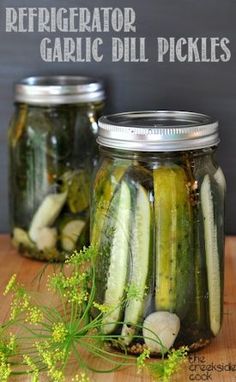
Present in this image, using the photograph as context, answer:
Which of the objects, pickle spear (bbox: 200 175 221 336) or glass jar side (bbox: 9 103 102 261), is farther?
glass jar side (bbox: 9 103 102 261)

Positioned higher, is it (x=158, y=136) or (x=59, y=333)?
(x=158, y=136)

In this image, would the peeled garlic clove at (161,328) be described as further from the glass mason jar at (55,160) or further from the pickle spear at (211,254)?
the glass mason jar at (55,160)

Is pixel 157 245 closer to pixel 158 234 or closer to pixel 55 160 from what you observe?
pixel 158 234

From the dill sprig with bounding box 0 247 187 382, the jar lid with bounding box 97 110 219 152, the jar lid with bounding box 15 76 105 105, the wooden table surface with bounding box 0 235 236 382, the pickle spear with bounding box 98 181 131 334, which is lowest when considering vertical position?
the wooden table surface with bounding box 0 235 236 382

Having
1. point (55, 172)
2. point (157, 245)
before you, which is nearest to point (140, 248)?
point (157, 245)

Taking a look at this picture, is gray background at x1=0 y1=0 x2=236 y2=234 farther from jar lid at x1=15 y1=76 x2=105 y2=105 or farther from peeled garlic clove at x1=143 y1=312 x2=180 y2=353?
peeled garlic clove at x1=143 y1=312 x2=180 y2=353

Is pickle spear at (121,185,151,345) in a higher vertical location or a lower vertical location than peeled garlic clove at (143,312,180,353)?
higher

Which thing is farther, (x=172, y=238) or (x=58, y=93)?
(x=58, y=93)

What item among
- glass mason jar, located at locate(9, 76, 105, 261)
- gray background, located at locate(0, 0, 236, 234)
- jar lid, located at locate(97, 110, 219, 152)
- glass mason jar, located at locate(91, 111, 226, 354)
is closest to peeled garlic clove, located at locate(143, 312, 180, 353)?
glass mason jar, located at locate(91, 111, 226, 354)

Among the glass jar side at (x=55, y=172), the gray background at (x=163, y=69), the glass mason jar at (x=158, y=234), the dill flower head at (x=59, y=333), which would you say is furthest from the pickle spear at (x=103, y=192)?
the gray background at (x=163, y=69)
